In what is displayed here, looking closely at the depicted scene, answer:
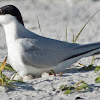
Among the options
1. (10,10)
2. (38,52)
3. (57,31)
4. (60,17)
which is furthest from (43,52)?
(60,17)

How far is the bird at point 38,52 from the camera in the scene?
3342 mm

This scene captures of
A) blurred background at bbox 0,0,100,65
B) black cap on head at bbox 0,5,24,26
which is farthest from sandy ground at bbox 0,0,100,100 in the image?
black cap on head at bbox 0,5,24,26

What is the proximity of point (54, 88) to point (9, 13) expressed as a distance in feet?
3.71

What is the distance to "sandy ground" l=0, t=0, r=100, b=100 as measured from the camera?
277 cm

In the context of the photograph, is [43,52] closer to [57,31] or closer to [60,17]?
[57,31]

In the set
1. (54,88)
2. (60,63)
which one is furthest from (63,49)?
(54,88)

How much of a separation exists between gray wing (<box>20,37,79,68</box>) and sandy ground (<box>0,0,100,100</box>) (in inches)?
7.8

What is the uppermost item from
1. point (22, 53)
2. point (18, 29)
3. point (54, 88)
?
point (18, 29)

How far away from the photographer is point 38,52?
11.1 feet

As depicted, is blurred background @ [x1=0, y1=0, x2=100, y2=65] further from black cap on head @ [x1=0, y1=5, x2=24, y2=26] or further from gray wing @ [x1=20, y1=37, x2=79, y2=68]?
gray wing @ [x1=20, y1=37, x2=79, y2=68]

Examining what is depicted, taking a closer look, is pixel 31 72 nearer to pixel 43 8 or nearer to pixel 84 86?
pixel 84 86

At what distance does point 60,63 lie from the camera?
135 inches

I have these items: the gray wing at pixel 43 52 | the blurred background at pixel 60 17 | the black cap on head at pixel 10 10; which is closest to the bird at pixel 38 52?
the gray wing at pixel 43 52

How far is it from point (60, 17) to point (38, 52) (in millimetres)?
4374
